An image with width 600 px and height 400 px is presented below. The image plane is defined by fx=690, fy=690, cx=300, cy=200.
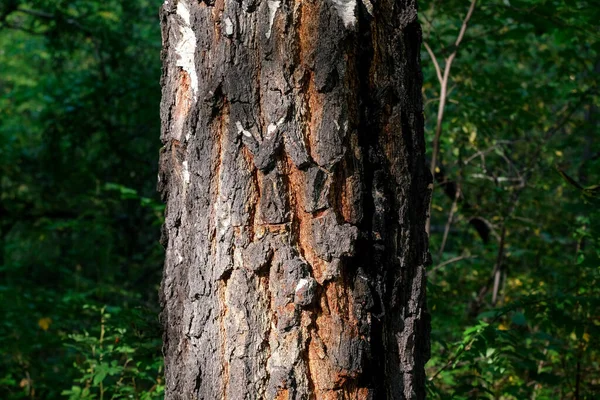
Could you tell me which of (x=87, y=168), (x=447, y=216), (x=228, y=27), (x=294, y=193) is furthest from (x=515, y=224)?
(x=87, y=168)

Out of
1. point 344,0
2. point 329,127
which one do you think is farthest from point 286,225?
point 344,0

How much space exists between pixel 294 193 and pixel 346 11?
425 millimetres

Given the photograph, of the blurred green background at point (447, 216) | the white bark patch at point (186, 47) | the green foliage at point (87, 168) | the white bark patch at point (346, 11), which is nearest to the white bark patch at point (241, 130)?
the white bark patch at point (186, 47)

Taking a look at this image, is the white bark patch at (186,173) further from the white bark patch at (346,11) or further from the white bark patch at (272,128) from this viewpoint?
the white bark patch at (346,11)

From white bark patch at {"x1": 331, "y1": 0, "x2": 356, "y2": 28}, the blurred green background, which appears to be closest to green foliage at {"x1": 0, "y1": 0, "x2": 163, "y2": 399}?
the blurred green background

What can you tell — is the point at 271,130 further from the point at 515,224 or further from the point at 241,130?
the point at 515,224

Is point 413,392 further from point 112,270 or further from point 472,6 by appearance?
point 112,270

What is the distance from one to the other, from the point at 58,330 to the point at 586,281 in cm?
356

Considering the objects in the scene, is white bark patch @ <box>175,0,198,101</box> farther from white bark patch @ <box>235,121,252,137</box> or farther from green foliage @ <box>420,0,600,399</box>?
green foliage @ <box>420,0,600,399</box>

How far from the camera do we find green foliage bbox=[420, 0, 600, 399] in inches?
114

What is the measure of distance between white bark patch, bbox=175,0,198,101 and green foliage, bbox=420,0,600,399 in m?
1.41

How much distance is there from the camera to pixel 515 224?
430 centimetres

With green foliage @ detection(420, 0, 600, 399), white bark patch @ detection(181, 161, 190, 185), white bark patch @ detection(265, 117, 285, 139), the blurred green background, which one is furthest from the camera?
the blurred green background

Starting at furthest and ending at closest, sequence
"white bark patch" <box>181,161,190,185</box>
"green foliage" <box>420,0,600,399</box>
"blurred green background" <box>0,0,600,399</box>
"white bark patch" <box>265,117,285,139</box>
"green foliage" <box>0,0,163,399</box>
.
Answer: "green foliage" <box>0,0,163,399</box>
"blurred green background" <box>0,0,600,399</box>
"green foliage" <box>420,0,600,399</box>
"white bark patch" <box>181,161,190,185</box>
"white bark patch" <box>265,117,285,139</box>
